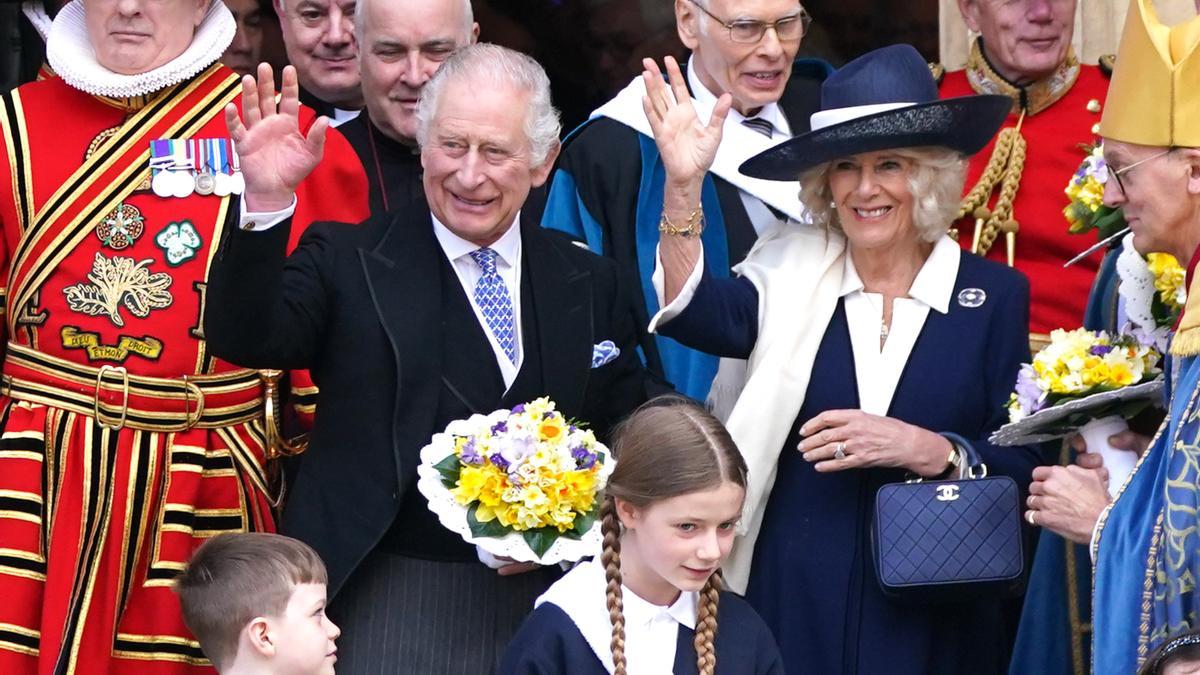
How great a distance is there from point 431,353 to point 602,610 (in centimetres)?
70

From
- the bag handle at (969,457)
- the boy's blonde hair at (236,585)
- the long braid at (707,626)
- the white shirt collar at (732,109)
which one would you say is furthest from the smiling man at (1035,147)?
the boy's blonde hair at (236,585)

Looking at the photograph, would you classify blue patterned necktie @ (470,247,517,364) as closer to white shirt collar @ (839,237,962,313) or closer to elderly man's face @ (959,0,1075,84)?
white shirt collar @ (839,237,962,313)

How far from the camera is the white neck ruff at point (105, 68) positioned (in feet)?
16.4

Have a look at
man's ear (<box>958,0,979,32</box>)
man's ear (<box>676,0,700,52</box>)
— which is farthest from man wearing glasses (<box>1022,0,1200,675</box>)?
man's ear (<box>958,0,979,32</box>)

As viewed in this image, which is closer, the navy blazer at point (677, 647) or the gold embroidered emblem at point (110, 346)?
the navy blazer at point (677, 647)

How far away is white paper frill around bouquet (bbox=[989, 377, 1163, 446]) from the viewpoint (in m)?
4.77

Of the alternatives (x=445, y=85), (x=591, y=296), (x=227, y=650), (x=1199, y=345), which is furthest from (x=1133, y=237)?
(x=227, y=650)

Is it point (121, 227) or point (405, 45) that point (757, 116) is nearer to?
point (405, 45)

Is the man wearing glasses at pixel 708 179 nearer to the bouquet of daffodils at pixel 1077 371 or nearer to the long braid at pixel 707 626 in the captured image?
the bouquet of daffodils at pixel 1077 371

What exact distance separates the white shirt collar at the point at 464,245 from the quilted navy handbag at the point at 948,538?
93 centimetres

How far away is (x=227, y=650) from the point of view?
14.0ft

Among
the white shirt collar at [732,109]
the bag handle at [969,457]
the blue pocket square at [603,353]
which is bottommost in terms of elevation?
the bag handle at [969,457]

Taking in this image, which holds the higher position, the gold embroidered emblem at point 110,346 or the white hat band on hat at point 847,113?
the white hat band on hat at point 847,113

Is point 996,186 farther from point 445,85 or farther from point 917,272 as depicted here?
point 445,85
